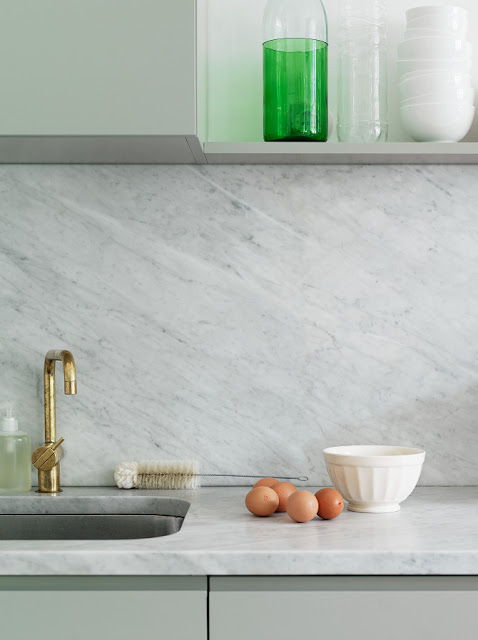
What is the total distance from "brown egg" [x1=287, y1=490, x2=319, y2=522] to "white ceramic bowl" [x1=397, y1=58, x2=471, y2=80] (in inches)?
37.3

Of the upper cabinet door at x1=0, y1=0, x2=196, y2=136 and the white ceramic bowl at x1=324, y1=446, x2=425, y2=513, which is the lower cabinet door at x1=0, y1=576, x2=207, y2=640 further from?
the upper cabinet door at x1=0, y1=0, x2=196, y2=136

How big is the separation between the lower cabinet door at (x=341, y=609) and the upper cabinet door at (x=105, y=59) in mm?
857

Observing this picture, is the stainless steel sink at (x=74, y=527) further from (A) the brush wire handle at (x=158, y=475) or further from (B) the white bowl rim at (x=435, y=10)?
(B) the white bowl rim at (x=435, y=10)

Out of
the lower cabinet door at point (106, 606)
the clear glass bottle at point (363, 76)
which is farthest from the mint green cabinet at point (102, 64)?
the lower cabinet door at point (106, 606)

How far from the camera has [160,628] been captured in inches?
45.0

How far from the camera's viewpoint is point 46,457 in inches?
65.2

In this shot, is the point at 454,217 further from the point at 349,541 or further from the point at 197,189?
the point at 349,541

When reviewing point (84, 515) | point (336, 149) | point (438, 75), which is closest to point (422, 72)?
point (438, 75)

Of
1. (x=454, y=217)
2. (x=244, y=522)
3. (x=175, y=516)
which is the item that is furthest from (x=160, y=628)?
(x=454, y=217)

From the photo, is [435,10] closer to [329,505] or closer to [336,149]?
[336,149]

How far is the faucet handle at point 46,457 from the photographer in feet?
5.44

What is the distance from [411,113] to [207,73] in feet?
1.60

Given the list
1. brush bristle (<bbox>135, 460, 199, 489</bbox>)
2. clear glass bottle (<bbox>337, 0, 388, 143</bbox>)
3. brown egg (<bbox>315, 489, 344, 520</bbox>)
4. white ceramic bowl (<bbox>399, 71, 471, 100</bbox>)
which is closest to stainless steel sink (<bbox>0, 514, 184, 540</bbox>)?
brush bristle (<bbox>135, 460, 199, 489</bbox>)

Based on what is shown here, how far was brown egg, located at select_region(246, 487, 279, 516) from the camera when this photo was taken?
4.57 ft
